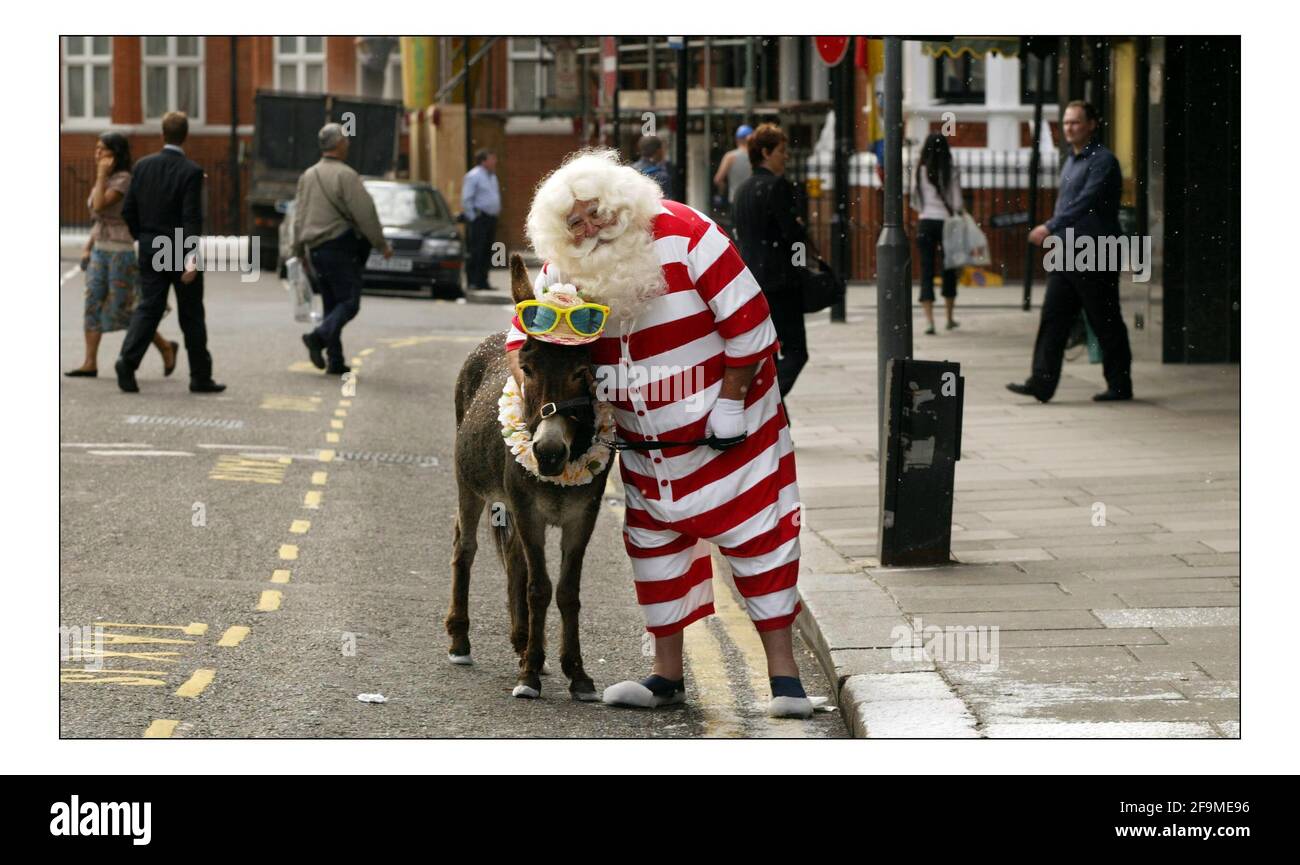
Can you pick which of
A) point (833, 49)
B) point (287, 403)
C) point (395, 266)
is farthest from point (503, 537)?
point (395, 266)

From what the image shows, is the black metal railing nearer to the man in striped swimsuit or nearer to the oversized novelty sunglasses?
the man in striped swimsuit

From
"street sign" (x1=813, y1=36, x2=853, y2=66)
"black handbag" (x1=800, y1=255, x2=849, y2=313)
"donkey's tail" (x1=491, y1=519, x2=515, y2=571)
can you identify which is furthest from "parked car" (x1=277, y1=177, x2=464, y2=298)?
"donkey's tail" (x1=491, y1=519, x2=515, y2=571)

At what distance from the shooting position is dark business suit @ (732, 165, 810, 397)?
11.4 metres

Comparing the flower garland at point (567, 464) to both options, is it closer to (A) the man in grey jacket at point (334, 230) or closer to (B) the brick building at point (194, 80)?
(A) the man in grey jacket at point (334, 230)

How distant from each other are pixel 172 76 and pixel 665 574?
1679 inches

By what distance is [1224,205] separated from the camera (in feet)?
51.1

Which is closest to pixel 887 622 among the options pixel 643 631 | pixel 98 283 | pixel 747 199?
pixel 643 631

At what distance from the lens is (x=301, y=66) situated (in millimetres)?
45625

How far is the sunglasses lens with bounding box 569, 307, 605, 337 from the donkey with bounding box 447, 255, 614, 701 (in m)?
0.11

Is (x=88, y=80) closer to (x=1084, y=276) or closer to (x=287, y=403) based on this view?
(x=287, y=403)

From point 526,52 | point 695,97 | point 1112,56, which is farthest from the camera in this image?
point 526,52
